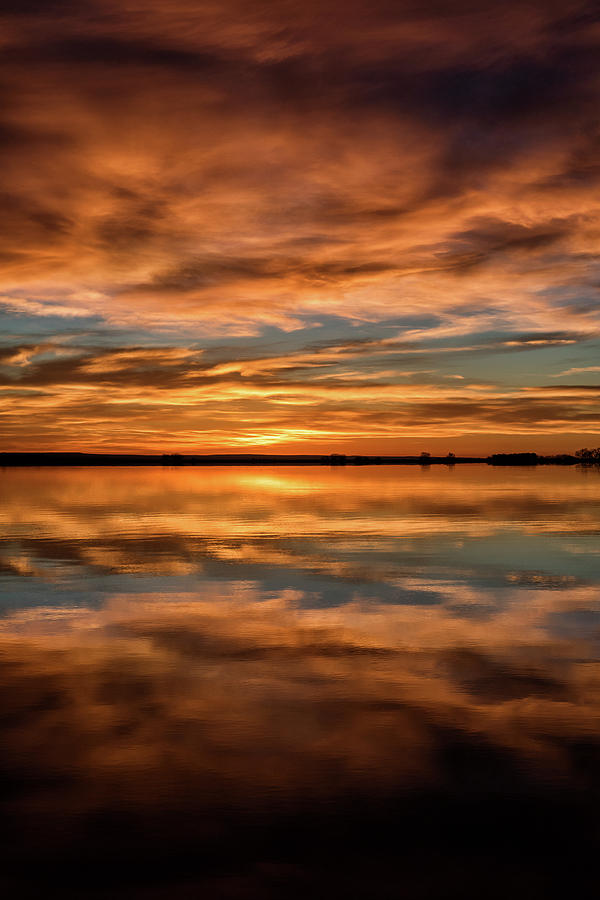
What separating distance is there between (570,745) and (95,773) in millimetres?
5738

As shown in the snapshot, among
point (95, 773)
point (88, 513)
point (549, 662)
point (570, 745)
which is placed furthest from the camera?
point (88, 513)

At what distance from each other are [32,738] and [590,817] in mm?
6700

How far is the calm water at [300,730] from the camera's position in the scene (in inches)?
297

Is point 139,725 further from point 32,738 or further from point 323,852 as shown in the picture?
point 323,852

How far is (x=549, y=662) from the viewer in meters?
14.4

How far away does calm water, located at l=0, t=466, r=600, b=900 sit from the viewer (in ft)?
24.7

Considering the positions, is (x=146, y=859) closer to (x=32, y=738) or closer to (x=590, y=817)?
(x=32, y=738)

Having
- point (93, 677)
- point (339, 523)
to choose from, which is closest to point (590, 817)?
point (93, 677)

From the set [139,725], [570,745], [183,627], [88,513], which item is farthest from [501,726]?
[88,513]

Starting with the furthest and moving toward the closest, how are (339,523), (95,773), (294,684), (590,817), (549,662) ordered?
(339,523), (549,662), (294,684), (95,773), (590,817)

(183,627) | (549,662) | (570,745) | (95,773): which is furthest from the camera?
(183,627)

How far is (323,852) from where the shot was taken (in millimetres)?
7719

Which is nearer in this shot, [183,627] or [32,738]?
[32,738]

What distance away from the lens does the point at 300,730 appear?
10961 millimetres
